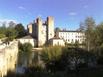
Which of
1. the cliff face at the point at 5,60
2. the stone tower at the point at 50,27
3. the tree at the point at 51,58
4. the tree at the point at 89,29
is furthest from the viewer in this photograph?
the stone tower at the point at 50,27

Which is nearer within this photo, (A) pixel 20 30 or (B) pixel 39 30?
(B) pixel 39 30

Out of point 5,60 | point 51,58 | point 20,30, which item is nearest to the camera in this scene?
point 5,60

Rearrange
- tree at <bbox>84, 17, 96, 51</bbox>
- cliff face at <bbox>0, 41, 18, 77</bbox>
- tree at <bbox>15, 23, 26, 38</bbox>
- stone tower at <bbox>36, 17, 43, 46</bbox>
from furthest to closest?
tree at <bbox>15, 23, 26, 38</bbox> → stone tower at <bbox>36, 17, 43, 46</bbox> → tree at <bbox>84, 17, 96, 51</bbox> → cliff face at <bbox>0, 41, 18, 77</bbox>

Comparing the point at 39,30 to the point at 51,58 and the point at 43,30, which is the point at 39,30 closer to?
the point at 43,30

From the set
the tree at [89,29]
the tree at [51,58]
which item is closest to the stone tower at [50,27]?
the tree at [89,29]

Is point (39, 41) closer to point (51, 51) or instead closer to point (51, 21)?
point (51, 21)

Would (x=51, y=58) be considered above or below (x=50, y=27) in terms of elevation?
below

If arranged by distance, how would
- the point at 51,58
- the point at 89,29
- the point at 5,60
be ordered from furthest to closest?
1. the point at 89,29
2. the point at 51,58
3. the point at 5,60

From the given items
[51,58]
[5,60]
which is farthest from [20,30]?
[5,60]

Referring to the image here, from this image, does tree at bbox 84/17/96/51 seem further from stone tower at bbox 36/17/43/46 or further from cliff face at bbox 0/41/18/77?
stone tower at bbox 36/17/43/46

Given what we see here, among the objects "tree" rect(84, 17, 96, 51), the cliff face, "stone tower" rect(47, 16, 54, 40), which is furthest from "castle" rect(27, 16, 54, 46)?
the cliff face

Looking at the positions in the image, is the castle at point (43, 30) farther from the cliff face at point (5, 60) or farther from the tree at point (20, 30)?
the cliff face at point (5, 60)

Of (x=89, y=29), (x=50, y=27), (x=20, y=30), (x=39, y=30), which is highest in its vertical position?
(x=20, y=30)

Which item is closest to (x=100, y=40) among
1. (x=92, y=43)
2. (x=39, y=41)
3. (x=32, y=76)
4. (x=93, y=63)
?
(x=92, y=43)
